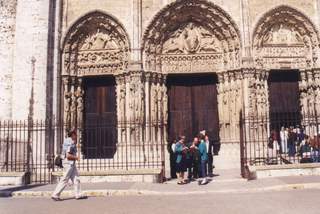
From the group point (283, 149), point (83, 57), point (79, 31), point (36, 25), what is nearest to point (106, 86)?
point (83, 57)

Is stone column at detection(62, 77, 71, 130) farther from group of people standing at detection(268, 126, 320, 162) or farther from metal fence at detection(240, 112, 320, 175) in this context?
group of people standing at detection(268, 126, 320, 162)

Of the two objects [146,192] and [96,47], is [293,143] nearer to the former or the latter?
[146,192]

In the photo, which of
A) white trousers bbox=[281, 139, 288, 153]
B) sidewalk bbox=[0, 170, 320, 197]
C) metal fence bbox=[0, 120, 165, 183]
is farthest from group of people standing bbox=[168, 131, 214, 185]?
white trousers bbox=[281, 139, 288, 153]

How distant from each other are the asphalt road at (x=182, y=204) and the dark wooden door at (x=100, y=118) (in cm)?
639

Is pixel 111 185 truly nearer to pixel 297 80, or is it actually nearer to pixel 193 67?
pixel 193 67

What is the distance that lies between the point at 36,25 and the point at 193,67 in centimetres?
625

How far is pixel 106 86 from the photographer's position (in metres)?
15.2

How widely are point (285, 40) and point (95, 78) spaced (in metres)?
7.91

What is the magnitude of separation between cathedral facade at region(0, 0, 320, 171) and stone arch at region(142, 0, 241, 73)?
1.6 inches

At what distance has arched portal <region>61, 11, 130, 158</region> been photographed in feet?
47.4

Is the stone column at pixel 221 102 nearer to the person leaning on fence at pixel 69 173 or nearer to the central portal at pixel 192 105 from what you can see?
the central portal at pixel 192 105

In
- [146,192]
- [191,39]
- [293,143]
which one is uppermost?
[191,39]

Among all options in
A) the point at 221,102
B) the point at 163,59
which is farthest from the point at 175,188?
the point at 163,59

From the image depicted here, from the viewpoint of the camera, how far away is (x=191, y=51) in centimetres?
1500
